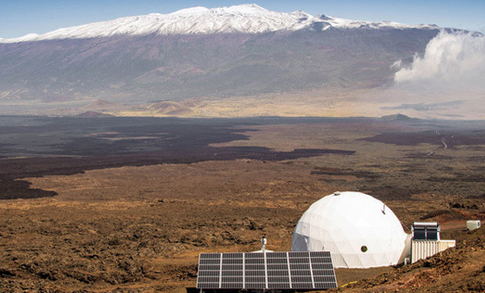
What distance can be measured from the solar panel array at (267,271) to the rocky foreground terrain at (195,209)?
954mm

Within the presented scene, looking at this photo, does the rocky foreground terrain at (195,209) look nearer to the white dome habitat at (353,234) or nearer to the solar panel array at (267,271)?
the white dome habitat at (353,234)

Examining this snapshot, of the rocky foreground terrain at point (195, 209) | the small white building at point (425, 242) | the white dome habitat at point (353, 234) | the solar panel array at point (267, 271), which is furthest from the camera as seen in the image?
the white dome habitat at point (353, 234)

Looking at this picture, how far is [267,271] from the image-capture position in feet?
67.6

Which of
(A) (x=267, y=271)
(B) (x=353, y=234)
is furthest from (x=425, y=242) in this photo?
(A) (x=267, y=271)

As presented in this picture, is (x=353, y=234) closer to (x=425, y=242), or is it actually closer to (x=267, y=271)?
(x=425, y=242)

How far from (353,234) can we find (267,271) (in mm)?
4883

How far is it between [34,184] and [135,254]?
25.9 meters

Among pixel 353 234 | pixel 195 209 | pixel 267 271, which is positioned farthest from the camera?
pixel 195 209

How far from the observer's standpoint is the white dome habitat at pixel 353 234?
24.1 meters

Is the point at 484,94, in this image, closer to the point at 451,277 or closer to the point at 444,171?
the point at 444,171

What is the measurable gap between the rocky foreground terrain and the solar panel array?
0.95 m

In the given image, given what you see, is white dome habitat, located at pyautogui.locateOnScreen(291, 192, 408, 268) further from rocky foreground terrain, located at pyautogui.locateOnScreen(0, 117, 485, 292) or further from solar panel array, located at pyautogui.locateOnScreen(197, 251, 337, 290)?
solar panel array, located at pyautogui.locateOnScreen(197, 251, 337, 290)

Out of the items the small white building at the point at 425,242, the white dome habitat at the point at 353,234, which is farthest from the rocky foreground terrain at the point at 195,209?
the small white building at the point at 425,242

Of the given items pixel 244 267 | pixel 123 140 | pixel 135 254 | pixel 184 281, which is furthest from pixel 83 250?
pixel 123 140
